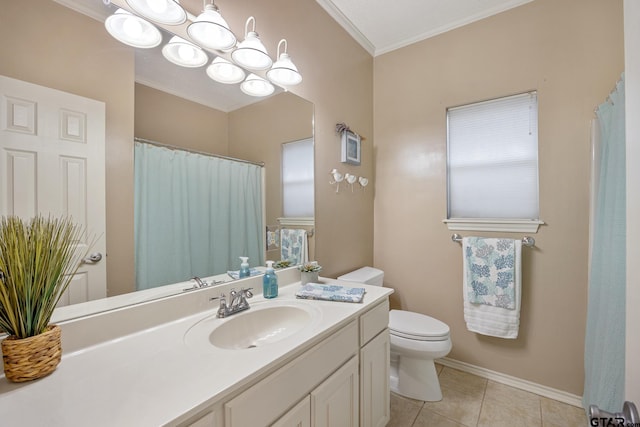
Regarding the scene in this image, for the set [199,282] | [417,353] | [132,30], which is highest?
[132,30]

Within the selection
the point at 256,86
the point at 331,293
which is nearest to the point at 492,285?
the point at 331,293

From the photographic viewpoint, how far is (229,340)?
109 centimetres

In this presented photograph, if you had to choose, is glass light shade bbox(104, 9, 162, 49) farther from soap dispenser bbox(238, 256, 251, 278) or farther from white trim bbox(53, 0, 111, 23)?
soap dispenser bbox(238, 256, 251, 278)

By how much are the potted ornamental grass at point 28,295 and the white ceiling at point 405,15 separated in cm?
209

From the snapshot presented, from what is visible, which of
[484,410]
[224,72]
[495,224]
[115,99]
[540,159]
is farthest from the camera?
[495,224]

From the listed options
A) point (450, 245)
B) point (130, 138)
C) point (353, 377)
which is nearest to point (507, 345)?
point (450, 245)

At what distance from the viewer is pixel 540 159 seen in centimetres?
186

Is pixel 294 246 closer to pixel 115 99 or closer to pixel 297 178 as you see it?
pixel 297 178

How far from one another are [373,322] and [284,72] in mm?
1422

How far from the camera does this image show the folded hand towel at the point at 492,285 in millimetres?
1869

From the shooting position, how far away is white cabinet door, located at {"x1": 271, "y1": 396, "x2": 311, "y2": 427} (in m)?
0.85

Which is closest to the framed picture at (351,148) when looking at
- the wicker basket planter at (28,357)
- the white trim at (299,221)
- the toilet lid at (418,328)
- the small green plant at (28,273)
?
the white trim at (299,221)

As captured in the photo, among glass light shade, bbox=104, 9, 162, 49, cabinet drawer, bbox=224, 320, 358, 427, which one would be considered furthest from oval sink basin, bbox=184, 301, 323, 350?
glass light shade, bbox=104, 9, 162, 49

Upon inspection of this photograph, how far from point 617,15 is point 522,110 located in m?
0.63
